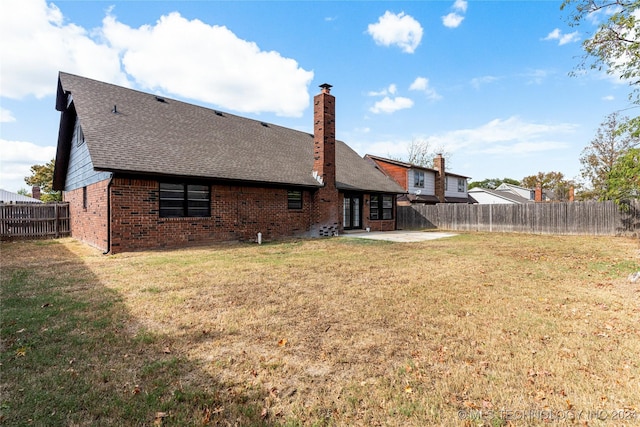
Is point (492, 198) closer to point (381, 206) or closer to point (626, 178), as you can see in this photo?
point (381, 206)

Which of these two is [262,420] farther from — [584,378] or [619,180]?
[619,180]

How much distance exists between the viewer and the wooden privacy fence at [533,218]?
15055mm

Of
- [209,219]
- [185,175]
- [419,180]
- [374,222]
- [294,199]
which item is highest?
[419,180]

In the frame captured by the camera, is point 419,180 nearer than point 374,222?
No

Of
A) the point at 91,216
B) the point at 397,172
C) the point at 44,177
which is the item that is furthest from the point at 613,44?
the point at 44,177

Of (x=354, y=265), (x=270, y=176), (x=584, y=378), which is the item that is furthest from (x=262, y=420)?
(x=270, y=176)

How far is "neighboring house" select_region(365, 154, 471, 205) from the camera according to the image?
25.1 metres

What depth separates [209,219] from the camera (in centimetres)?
1151

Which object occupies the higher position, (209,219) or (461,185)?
(461,185)

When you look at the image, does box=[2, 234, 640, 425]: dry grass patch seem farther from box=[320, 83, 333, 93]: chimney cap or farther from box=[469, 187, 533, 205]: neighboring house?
box=[469, 187, 533, 205]: neighboring house

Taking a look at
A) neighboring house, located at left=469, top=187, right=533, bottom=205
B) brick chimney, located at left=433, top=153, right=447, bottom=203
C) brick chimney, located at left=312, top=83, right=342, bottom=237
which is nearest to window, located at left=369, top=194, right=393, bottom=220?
brick chimney, located at left=312, top=83, right=342, bottom=237

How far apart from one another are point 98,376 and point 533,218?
20.7 metres

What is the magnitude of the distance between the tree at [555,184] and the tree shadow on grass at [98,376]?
6198cm

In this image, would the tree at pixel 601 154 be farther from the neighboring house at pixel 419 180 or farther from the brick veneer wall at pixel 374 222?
the brick veneer wall at pixel 374 222
